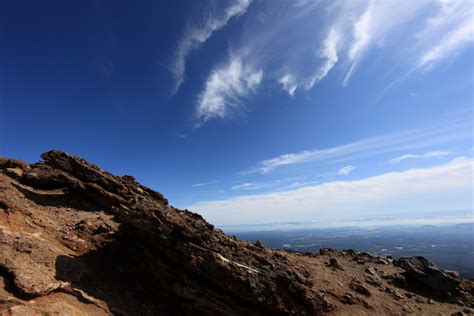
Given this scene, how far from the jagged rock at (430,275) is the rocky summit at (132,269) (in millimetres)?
1120

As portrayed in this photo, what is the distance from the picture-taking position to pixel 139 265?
61.2ft

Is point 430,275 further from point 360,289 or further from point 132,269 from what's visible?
point 132,269

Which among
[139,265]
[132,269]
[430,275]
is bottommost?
[430,275]

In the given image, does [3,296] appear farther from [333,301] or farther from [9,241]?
[333,301]

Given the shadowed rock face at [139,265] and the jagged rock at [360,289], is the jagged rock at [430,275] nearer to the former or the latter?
the jagged rock at [360,289]

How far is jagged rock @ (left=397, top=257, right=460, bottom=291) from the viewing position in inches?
1099

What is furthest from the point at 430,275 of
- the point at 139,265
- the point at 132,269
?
the point at 132,269

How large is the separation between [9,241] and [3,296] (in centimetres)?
461

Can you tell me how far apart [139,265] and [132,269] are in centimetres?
49

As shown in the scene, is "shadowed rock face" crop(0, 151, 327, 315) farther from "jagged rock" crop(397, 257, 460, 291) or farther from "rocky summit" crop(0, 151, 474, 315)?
"jagged rock" crop(397, 257, 460, 291)

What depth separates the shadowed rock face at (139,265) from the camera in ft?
49.7

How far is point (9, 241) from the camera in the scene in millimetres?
15578

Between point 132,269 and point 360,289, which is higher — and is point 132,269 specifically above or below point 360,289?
above

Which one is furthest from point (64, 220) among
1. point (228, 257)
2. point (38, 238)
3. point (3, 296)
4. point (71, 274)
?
point (228, 257)
